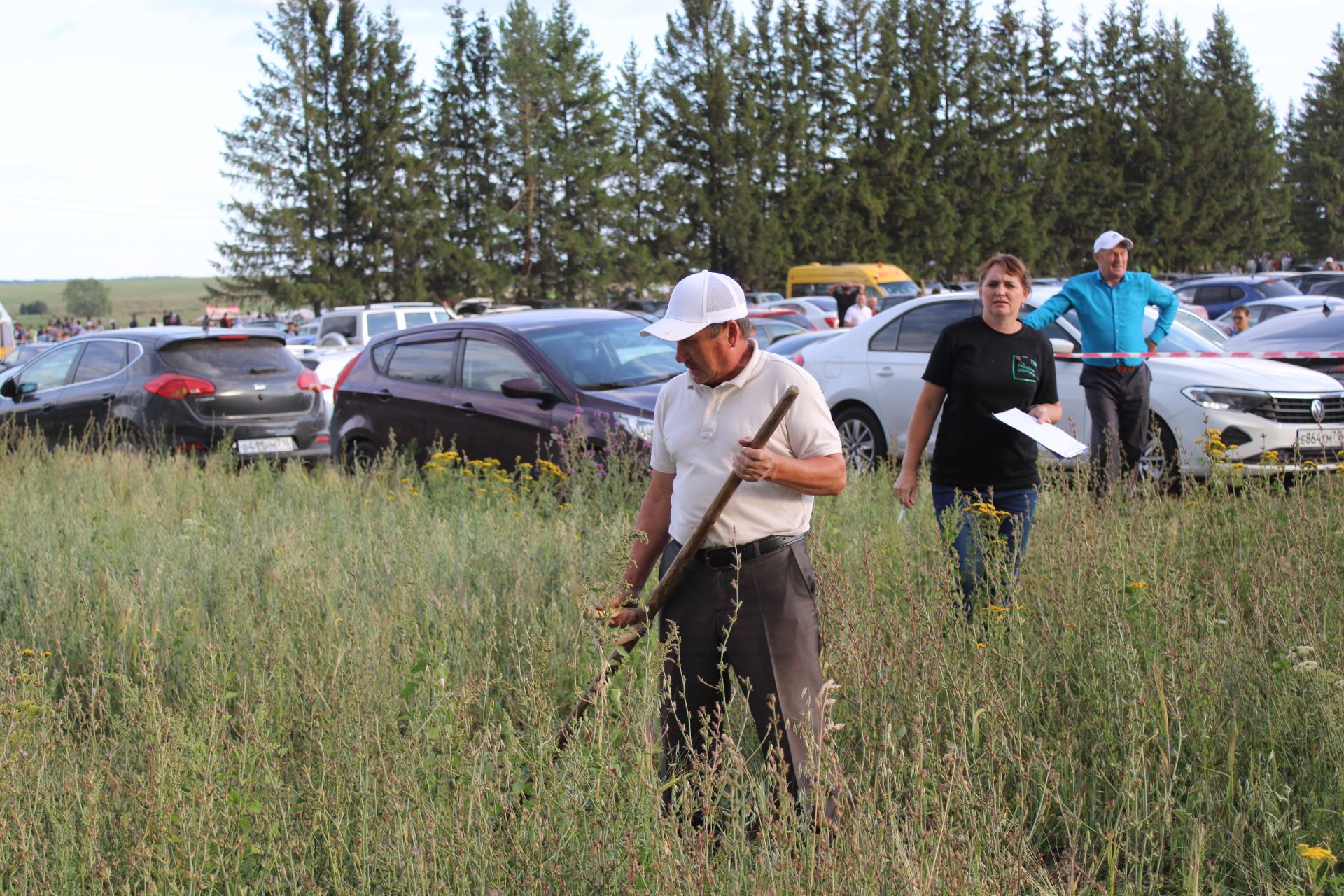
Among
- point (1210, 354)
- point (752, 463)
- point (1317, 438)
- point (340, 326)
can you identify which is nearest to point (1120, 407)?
point (1317, 438)

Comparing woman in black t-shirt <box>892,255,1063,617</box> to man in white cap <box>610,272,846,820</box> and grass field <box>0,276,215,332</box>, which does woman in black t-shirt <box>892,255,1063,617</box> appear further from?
grass field <box>0,276,215,332</box>

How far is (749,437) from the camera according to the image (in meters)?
3.40

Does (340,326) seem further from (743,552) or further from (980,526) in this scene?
(743,552)

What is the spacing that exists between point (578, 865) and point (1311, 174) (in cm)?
7512

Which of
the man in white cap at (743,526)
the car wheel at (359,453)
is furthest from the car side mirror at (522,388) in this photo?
the man in white cap at (743,526)

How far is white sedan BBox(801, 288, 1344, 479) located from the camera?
865 centimetres

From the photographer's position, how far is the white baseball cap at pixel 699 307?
333 cm

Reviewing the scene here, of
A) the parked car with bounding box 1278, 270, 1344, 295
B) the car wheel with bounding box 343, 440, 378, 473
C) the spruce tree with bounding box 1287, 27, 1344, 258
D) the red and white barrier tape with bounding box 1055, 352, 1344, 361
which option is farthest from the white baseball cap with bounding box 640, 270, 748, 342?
the spruce tree with bounding box 1287, 27, 1344, 258

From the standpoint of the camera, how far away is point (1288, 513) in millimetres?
5535

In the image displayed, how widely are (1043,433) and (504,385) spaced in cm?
469

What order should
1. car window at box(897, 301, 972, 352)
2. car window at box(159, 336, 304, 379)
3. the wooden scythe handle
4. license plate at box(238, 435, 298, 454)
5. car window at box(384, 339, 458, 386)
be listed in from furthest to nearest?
car window at box(159, 336, 304, 379) < license plate at box(238, 435, 298, 454) < car window at box(897, 301, 972, 352) < car window at box(384, 339, 458, 386) < the wooden scythe handle

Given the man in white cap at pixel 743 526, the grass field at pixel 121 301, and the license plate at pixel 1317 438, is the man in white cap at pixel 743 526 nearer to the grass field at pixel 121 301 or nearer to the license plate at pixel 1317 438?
the license plate at pixel 1317 438

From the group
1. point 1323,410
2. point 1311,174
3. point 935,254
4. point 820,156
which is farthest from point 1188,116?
point 1323,410

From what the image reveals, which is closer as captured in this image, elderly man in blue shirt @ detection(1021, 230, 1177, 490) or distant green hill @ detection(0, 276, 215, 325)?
elderly man in blue shirt @ detection(1021, 230, 1177, 490)
